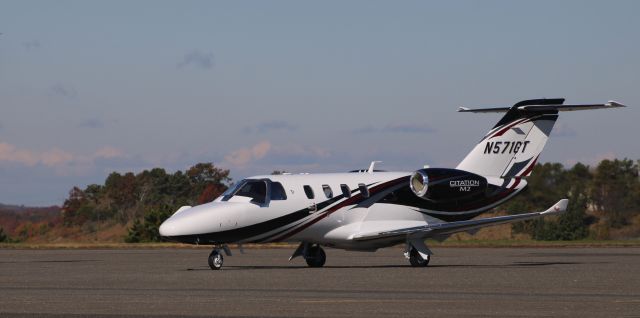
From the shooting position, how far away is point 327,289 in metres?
24.0

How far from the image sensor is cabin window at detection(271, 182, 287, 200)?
1356 inches

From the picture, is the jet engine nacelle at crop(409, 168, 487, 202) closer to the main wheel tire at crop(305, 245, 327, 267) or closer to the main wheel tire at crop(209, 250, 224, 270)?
the main wheel tire at crop(305, 245, 327, 267)

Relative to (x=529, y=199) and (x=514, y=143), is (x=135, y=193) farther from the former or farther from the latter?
(x=514, y=143)

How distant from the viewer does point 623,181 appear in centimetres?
10494

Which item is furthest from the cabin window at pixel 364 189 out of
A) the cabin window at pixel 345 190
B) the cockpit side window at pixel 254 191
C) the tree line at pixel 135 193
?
the tree line at pixel 135 193

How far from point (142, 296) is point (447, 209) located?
1674cm

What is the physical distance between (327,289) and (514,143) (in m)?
16.2

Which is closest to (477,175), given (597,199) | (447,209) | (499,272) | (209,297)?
(447,209)

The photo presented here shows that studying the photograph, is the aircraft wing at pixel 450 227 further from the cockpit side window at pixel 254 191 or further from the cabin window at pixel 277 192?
the cockpit side window at pixel 254 191

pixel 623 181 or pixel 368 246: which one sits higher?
pixel 623 181

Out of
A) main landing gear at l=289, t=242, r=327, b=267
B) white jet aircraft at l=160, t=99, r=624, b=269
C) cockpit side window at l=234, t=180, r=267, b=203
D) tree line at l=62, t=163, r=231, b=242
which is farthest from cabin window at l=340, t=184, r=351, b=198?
tree line at l=62, t=163, r=231, b=242

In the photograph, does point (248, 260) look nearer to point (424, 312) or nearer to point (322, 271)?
point (322, 271)

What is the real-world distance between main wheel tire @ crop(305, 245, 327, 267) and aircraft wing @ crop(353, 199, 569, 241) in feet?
4.26

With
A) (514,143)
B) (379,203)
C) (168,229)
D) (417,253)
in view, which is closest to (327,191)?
(379,203)
